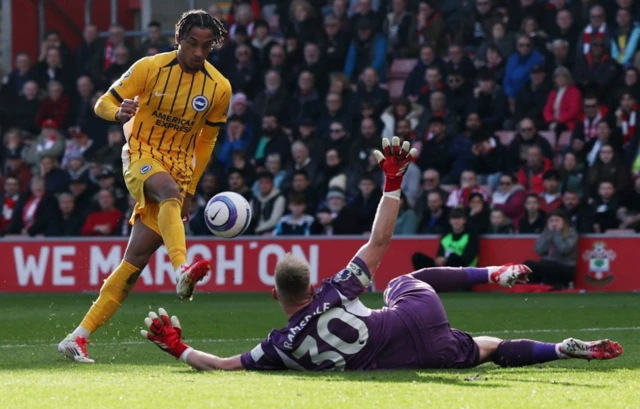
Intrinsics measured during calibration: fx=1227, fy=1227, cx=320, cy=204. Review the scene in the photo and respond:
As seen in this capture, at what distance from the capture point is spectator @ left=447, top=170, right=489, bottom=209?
1656cm

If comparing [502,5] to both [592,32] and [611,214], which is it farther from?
[611,214]

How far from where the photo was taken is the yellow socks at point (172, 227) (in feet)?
26.8

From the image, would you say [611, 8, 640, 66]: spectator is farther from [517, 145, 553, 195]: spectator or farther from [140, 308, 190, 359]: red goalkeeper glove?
[140, 308, 190, 359]: red goalkeeper glove

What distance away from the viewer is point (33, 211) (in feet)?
61.1

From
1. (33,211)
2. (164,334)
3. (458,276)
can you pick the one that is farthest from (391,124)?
(164,334)

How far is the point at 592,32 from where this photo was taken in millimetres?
17453

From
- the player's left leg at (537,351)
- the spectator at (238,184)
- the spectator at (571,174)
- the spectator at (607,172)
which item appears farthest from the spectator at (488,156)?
the player's left leg at (537,351)

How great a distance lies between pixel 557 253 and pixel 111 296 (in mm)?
8150

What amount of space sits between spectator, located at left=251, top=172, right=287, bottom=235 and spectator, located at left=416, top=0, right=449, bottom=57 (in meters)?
3.59

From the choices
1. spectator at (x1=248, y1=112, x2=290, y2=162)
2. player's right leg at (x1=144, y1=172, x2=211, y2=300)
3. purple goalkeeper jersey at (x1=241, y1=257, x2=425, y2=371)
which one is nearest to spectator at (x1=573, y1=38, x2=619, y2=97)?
spectator at (x1=248, y1=112, x2=290, y2=162)

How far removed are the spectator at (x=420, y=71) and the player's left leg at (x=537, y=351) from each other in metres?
11.3

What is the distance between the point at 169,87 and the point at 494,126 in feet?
31.0

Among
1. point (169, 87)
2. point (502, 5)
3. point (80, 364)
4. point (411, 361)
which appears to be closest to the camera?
point (411, 361)

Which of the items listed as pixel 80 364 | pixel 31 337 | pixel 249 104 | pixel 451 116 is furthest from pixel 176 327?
pixel 249 104
